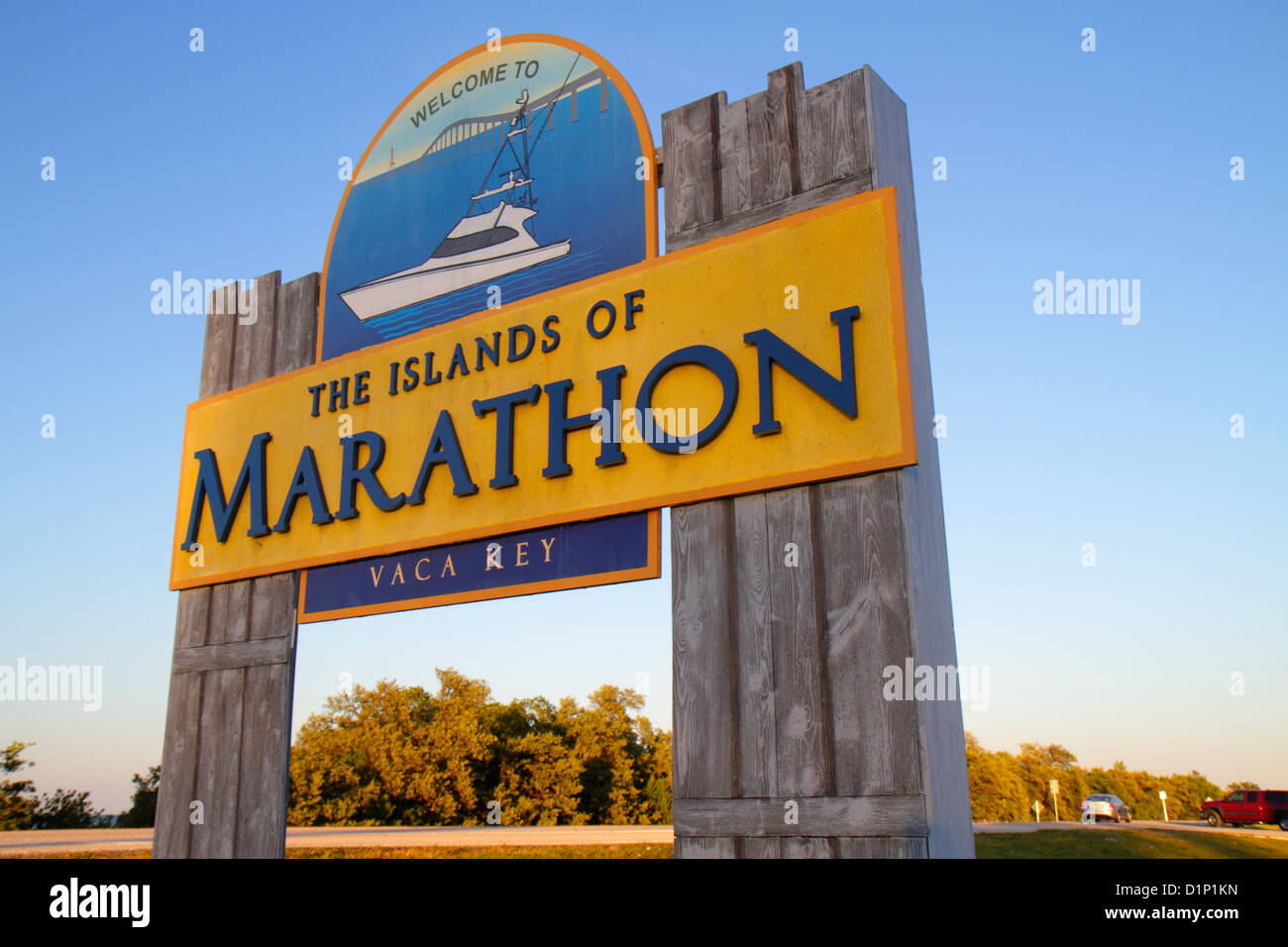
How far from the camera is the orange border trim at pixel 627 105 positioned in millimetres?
5867

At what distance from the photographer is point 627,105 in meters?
6.11

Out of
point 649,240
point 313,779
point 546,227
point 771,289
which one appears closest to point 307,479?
point 546,227

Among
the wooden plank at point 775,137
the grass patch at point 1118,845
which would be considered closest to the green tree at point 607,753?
the grass patch at point 1118,845

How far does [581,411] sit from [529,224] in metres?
1.41

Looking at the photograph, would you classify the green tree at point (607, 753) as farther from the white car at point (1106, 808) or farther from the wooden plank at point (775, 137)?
the wooden plank at point (775, 137)

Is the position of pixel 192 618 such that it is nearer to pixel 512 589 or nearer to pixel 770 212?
pixel 512 589

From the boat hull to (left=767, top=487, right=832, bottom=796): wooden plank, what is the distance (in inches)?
92.4

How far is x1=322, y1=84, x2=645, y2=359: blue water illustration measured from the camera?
6.03 metres

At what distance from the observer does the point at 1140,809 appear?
4028 cm

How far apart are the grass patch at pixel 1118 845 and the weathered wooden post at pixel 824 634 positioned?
8234 mm

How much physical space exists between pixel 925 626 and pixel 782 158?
102 inches

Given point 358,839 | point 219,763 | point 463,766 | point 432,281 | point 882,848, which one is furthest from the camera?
point 463,766

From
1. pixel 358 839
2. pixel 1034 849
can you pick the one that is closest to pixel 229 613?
pixel 358 839

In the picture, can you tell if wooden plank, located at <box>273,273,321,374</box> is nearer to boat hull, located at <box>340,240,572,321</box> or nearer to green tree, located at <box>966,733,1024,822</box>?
boat hull, located at <box>340,240,572,321</box>
